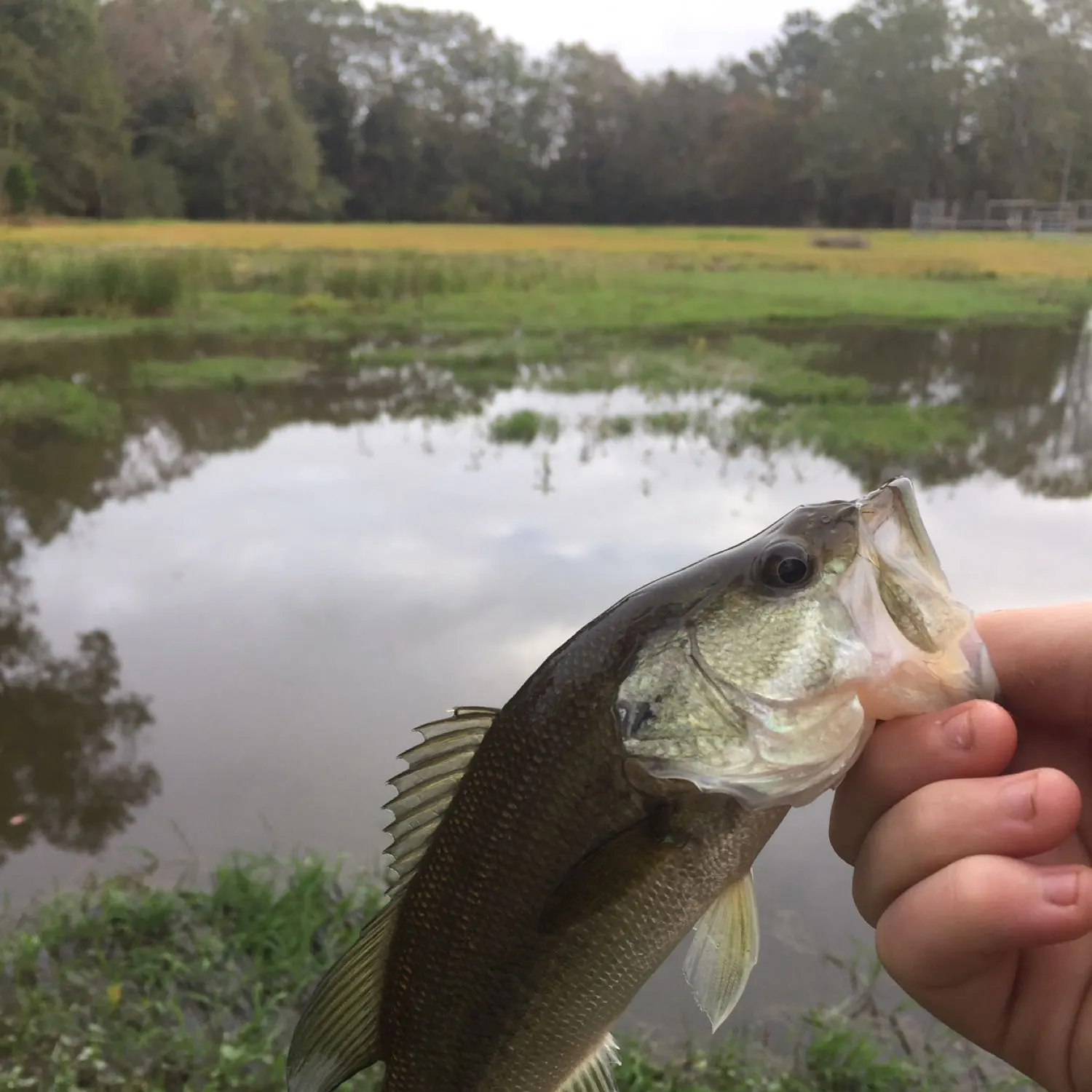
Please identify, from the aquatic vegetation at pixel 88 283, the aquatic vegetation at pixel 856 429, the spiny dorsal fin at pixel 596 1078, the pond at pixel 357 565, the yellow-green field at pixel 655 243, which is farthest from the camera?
the yellow-green field at pixel 655 243

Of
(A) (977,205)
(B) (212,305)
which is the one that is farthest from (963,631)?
(A) (977,205)

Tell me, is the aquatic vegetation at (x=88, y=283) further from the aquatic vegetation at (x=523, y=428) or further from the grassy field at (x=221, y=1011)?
the grassy field at (x=221, y=1011)

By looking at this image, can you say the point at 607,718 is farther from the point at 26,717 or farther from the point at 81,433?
the point at 81,433

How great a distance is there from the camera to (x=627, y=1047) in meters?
2.41

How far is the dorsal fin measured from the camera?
1128 millimetres

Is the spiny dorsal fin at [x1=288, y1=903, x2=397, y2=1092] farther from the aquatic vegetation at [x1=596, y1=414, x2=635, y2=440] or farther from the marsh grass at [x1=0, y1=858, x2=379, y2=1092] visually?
the aquatic vegetation at [x1=596, y1=414, x2=635, y2=440]

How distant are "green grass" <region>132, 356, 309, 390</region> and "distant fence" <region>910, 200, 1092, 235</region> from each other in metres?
10.8

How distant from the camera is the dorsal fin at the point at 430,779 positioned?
1.13 metres

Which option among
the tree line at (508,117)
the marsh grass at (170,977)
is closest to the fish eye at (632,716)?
the marsh grass at (170,977)

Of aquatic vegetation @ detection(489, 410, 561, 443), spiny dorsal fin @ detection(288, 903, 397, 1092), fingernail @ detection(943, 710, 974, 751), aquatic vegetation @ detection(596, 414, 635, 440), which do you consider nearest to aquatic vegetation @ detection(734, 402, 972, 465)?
aquatic vegetation @ detection(596, 414, 635, 440)

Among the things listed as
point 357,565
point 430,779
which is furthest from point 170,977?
point 357,565

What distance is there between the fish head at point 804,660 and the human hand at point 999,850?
3.0 inches

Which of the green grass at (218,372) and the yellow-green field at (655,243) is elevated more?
the yellow-green field at (655,243)

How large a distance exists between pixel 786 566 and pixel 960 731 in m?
0.25
